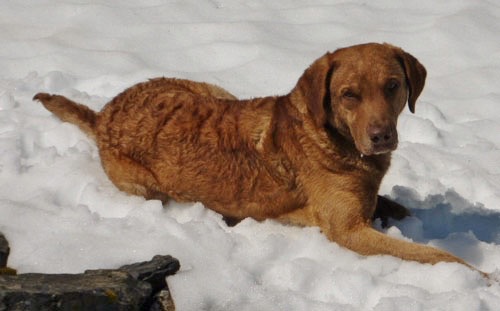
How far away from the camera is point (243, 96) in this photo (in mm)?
9195

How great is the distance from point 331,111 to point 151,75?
11.7 feet

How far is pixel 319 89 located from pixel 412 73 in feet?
2.20

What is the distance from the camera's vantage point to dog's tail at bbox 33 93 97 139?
302 inches

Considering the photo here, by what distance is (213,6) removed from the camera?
11.4 metres

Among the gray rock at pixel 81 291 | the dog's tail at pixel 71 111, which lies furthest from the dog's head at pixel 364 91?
the dog's tail at pixel 71 111

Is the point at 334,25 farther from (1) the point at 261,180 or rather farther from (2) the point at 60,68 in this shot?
(1) the point at 261,180

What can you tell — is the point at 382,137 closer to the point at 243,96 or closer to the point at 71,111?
the point at 71,111

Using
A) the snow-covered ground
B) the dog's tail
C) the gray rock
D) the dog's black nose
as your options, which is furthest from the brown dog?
the gray rock

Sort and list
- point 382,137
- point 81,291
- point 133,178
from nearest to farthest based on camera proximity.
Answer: point 81,291
point 382,137
point 133,178

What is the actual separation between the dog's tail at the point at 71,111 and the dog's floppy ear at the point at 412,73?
268 cm

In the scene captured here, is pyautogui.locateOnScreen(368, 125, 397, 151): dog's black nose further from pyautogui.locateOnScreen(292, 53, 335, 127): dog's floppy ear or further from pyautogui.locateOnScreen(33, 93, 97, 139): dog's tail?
pyautogui.locateOnScreen(33, 93, 97, 139): dog's tail

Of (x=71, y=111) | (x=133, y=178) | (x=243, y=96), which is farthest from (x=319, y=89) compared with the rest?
(x=243, y=96)

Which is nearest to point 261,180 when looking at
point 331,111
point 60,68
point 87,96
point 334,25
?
point 331,111

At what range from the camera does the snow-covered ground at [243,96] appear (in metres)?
5.59
